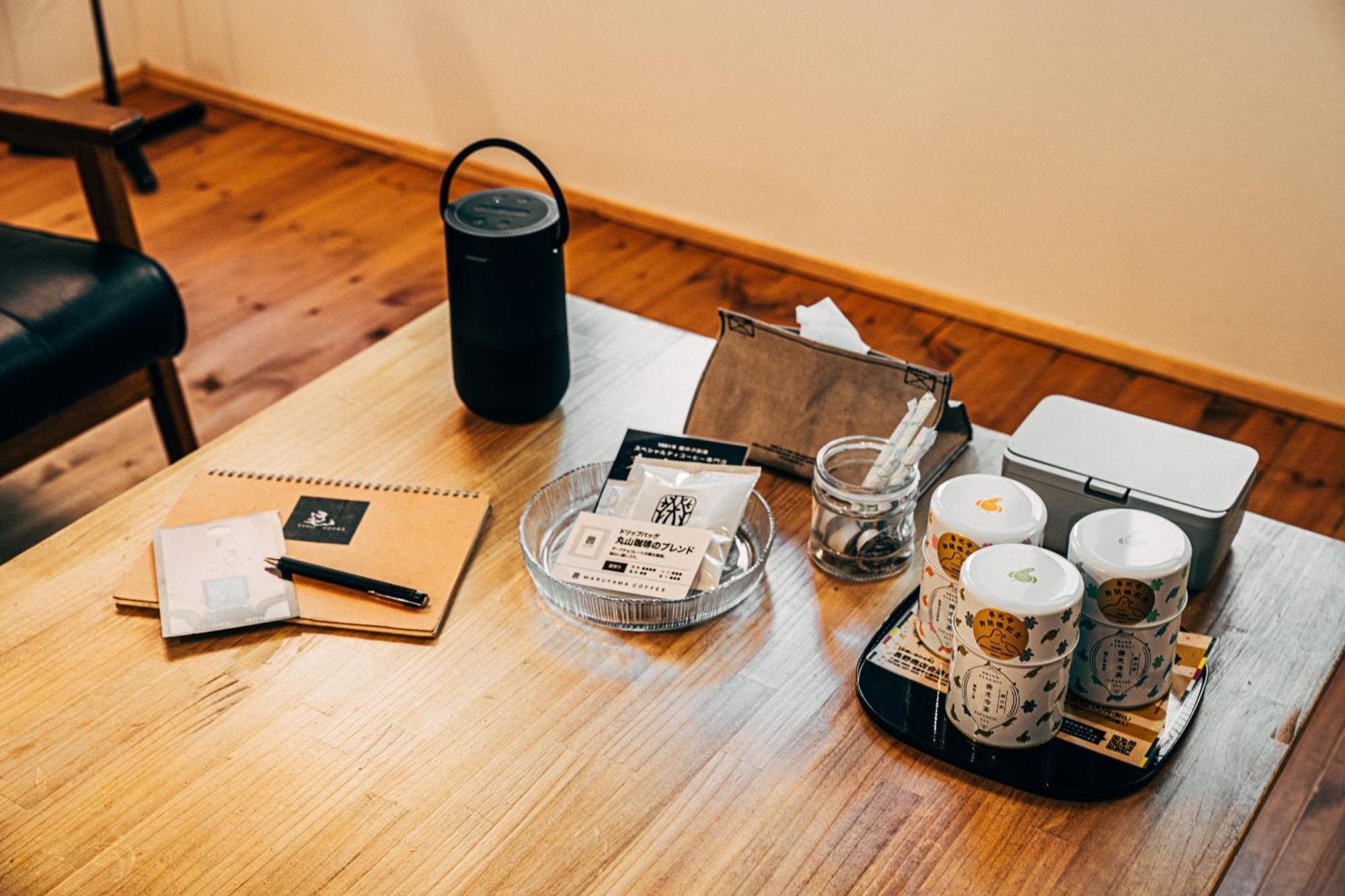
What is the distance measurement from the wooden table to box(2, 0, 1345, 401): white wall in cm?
112

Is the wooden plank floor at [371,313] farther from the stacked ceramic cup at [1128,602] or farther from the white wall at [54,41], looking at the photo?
the stacked ceramic cup at [1128,602]

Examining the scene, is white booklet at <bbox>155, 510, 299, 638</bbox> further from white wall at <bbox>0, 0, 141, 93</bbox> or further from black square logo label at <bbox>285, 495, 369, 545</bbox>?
white wall at <bbox>0, 0, 141, 93</bbox>

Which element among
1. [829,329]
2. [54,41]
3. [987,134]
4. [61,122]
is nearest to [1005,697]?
[829,329]

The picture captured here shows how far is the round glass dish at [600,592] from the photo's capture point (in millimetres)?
1056

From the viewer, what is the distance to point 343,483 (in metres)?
1.22

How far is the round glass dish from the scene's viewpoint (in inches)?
41.6

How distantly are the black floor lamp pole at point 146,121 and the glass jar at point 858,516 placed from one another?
7.53ft

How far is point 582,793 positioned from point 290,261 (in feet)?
6.83

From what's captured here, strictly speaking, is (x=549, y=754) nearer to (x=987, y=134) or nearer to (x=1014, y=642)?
(x=1014, y=642)

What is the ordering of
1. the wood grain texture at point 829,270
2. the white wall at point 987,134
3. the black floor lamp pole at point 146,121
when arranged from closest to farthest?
the white wall at point 987,134 < the wood grain texture at point 829,270 < the black floor lamp pole at point 146,121

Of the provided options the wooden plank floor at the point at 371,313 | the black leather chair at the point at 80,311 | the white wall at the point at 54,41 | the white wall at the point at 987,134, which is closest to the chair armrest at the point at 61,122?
the black leather chair at the point at 80,311

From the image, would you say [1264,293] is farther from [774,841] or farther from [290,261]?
[290,261]

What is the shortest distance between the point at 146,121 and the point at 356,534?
2079mm

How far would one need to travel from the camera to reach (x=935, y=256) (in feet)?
8.09
